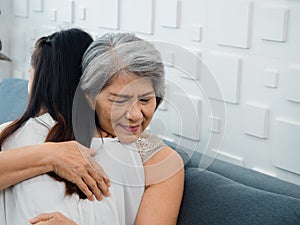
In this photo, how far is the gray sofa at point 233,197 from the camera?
1450 mm

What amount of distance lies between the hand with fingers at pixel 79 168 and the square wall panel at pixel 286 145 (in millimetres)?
580

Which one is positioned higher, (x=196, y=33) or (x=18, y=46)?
(x=196, y=33)

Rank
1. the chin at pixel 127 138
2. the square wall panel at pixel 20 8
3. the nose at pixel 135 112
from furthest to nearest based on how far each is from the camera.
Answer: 1. the square wall panel at pixel 20 8
2. the chin at pixel 127 138
3. the nose at pixel 135 112

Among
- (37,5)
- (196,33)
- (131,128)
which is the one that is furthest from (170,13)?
(37,5)

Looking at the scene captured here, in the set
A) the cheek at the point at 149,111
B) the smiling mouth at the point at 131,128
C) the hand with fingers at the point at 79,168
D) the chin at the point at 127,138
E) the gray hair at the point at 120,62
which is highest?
the gray hair at the point at 120,62

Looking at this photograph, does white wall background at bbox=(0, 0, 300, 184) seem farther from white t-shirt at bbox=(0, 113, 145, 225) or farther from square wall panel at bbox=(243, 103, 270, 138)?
white t-shirt at bbox=(0, 113, 145, 225)

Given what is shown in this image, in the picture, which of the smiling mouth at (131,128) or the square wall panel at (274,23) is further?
the square wall panel at (274,23)

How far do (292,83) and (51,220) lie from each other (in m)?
0.78

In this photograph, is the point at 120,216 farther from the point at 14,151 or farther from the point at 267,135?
the point at 267,135

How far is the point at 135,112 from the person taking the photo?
56.6 inches

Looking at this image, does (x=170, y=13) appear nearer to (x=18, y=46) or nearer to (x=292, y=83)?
(x=292, y=83)

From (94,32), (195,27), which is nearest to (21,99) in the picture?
(94,32)

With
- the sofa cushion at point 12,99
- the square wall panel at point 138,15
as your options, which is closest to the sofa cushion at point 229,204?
the square wall panel at point 138,15

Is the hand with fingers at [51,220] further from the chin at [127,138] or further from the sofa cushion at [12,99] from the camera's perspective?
the sofa cushion at [12,99]
